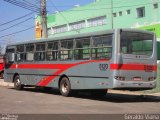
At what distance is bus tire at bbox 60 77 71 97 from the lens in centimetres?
2069

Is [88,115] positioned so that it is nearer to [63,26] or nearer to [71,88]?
[71,88]

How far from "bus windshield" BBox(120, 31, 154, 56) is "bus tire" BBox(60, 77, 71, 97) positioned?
3882 mm

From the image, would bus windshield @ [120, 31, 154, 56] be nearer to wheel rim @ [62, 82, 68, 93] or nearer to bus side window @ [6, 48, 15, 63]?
wheel rim @ [62, 82, 68, 93]

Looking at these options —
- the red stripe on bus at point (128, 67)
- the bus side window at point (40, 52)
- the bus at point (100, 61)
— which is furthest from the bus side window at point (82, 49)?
the bus side window at point (40, 52)

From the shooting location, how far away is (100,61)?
18500mm

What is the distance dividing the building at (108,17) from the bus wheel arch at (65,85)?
18265 mm

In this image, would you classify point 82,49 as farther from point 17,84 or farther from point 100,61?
point 17,84

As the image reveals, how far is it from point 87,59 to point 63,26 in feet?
139

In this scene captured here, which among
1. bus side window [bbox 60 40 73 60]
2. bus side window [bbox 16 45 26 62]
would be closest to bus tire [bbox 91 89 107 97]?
bus side window [bbox 60 40 73 60]

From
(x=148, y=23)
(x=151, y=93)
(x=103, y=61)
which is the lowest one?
(x=151, y=93)

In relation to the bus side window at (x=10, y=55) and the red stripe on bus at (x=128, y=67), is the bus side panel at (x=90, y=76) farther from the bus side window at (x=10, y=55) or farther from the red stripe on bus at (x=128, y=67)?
the bus side window at (x=10, y=55)

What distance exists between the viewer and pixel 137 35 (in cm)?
1866

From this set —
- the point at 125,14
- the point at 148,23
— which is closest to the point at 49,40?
the point at 148,23

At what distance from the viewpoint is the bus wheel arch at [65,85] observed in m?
Result: 20.7
